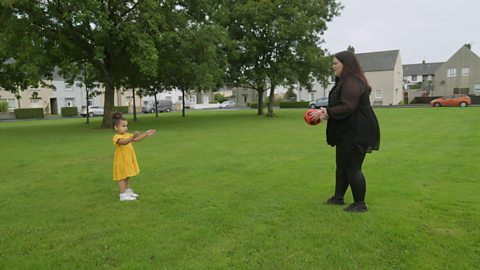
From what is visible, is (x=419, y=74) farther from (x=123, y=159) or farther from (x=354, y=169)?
(x=123, y=159)

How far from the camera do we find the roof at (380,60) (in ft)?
211

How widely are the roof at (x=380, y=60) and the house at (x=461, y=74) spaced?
32.7ft

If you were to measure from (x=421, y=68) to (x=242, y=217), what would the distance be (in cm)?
9425

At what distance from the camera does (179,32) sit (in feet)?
69.8

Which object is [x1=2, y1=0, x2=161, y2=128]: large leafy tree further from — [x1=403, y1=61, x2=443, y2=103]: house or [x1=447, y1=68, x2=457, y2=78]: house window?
[x1=403, y1=61, x2=443, y2=103]: house

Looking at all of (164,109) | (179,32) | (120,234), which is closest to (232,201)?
(120,234)

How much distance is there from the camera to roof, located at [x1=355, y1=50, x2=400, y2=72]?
64375 mm

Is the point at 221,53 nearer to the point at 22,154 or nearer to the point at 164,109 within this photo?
the point at 22,154

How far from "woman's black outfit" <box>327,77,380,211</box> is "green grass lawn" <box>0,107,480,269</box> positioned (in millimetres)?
526

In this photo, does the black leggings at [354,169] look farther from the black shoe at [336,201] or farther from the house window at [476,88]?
the house window at [476,88]

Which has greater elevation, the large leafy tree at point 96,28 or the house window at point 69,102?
the large leafy tree at point 96,28

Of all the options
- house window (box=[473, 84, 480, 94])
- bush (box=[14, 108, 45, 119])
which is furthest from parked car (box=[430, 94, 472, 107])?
bush (box=[14, 108, 45, 119])

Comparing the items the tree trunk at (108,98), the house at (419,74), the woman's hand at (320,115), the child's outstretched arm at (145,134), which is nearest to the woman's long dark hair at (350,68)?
the woman's hand at (320,115)

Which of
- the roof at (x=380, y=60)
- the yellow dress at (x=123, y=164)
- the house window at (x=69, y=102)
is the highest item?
the roof at (x=380, y=60)
